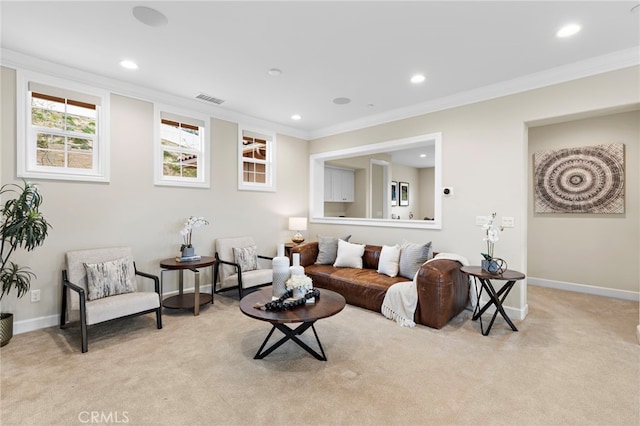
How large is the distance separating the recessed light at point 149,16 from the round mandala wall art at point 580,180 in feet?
18.1

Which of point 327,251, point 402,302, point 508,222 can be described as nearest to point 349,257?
point 327,251

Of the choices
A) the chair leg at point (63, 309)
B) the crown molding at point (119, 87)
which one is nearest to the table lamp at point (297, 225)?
the crown molding at point (119, 87)

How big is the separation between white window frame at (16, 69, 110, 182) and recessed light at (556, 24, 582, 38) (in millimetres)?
4740

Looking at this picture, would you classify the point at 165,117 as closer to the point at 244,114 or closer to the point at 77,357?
the point at 244,114

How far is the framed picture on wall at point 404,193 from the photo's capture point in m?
9.35

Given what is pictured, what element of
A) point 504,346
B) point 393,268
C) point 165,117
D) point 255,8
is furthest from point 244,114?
point 504,346

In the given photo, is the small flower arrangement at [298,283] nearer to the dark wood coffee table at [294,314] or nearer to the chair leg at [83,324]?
the dark wood coffee table at [294,314]

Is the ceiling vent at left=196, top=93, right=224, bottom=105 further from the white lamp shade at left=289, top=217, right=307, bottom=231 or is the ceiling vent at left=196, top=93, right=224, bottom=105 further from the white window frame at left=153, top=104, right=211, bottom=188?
the white lamp shade at left=289, top=217, right=307, bottom=231

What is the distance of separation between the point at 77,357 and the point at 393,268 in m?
3.42

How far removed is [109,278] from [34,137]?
1.72 metres

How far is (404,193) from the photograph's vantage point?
31.1ft

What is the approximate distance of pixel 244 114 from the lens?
4922mm

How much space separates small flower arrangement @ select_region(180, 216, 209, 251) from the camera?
4086mm

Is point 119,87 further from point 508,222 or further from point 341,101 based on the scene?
point 508,222
